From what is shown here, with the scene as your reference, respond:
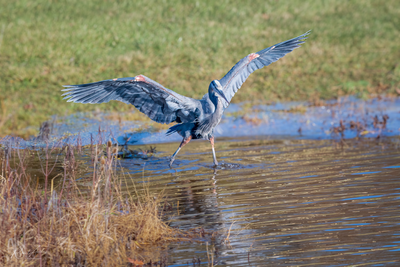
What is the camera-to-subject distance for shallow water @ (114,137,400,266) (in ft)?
14.8

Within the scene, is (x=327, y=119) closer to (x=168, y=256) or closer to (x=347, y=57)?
(x=347, y=57)

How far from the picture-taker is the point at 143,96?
Answer: 8.38 meters

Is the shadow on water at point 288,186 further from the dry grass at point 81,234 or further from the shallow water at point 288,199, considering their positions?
the dry grass at point 81,234

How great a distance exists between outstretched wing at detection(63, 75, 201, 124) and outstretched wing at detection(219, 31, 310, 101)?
0.85 meters

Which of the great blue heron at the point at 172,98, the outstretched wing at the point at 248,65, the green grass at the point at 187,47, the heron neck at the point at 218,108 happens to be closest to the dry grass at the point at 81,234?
the great blue heron at the point at 172,98

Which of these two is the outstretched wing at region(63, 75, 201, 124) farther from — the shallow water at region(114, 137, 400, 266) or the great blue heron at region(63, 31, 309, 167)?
the shallow water at region(114, 137, 400, 266)

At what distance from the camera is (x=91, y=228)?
4582 millimetres

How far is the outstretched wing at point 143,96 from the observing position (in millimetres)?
7785

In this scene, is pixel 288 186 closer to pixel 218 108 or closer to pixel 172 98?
pixel 218 108

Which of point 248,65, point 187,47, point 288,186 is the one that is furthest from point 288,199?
point 187,47

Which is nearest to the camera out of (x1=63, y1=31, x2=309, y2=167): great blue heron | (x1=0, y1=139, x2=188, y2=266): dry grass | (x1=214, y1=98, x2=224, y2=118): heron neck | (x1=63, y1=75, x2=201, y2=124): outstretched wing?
(x1=0, y1=139, x2=188, y2=266): dry grass

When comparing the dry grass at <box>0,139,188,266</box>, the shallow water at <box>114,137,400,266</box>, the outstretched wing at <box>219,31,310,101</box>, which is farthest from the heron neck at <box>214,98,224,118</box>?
the dry grass at <box>0,139,188,266</box>

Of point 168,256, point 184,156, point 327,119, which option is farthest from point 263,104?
point 168,256

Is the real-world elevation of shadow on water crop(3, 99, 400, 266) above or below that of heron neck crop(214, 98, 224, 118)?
below
